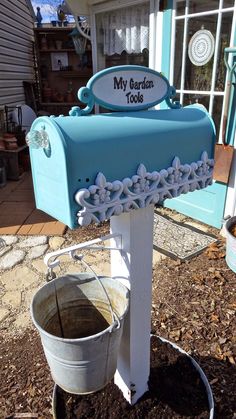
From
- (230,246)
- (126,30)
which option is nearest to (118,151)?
(230,246)

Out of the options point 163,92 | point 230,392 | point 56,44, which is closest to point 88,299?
point 163,92

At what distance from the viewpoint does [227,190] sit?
3.15 meters

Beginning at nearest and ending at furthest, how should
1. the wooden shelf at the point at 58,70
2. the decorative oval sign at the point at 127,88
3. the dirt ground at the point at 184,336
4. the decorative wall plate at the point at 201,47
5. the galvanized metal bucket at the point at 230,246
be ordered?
the decorative oval sign at the point at 127,88, the dirt ground at the point at 184,336, the galvanized metal bucket at the point at 230,246, the decorative wall plate at the point at 201,47, the wooden shelf at the point at 58,70

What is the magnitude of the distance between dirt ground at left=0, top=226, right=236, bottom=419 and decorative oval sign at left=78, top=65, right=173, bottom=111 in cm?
136

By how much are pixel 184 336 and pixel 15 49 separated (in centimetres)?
682

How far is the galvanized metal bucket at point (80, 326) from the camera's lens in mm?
1041

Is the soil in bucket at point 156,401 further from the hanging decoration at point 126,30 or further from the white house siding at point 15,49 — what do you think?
the white house siding at point 15,49

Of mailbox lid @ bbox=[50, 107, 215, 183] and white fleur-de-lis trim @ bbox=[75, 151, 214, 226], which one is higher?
mailbox lid @ bbox=[50, 107, 215, 183]

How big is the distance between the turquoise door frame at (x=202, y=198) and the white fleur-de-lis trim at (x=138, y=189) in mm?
2002

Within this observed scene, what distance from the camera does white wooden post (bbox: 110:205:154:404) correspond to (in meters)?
1.21

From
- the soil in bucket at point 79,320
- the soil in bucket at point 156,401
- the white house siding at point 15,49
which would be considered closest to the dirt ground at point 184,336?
the soil in bucket at point 156,401

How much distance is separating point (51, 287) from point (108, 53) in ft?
13.7

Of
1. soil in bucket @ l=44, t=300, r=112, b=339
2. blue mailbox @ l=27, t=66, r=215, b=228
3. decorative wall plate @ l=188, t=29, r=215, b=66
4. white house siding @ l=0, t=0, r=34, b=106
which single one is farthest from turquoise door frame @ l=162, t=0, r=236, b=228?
white house siding @ l=0, t=0, r=34, b=106

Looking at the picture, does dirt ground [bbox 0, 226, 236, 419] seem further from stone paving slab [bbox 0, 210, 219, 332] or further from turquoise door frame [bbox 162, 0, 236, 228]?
turquoise door frame [bbox 162, 0, 236, 228]
